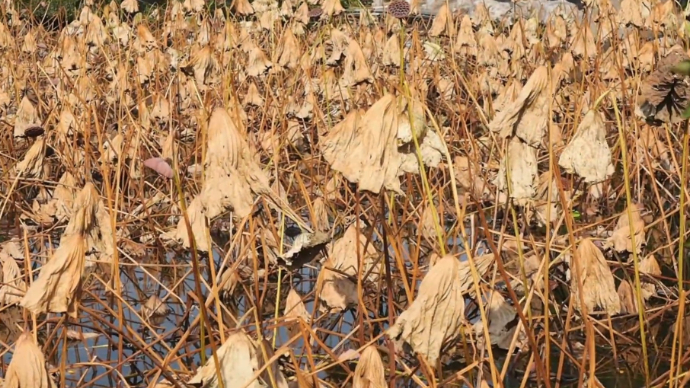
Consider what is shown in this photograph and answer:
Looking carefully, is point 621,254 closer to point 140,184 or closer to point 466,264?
point 466,264

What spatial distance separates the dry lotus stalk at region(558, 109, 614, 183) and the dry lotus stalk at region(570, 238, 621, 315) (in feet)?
0.25

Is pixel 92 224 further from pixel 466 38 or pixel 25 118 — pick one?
pixel 466 38

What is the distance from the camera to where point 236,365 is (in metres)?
1.02

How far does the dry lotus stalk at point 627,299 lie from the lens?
1701 millimetres

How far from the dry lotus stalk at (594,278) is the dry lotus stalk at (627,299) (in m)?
0.46

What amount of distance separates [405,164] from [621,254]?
758mm

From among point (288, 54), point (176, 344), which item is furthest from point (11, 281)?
point (288, 54)

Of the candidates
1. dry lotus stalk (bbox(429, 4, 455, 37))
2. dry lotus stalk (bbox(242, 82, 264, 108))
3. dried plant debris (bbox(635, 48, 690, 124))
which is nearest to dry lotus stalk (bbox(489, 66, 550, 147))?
dried plant debris (bbox(635, 48, 690, 124))

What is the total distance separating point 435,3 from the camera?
18.7 ft

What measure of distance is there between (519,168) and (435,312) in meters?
0.34

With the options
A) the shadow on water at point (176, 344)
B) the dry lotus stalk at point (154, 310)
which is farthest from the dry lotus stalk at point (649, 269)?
the dry lotus stalk at point (154, 310)

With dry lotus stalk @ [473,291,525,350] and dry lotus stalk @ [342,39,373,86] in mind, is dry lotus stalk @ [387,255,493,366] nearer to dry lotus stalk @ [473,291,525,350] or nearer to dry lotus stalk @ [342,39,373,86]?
dry lotus stalk @ [473,291,525,350]

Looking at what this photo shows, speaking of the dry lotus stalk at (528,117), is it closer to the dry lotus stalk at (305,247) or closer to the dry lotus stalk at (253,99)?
the dry lotus stalk at (305,247)

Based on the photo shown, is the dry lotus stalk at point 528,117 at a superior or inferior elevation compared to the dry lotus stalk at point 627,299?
superior
